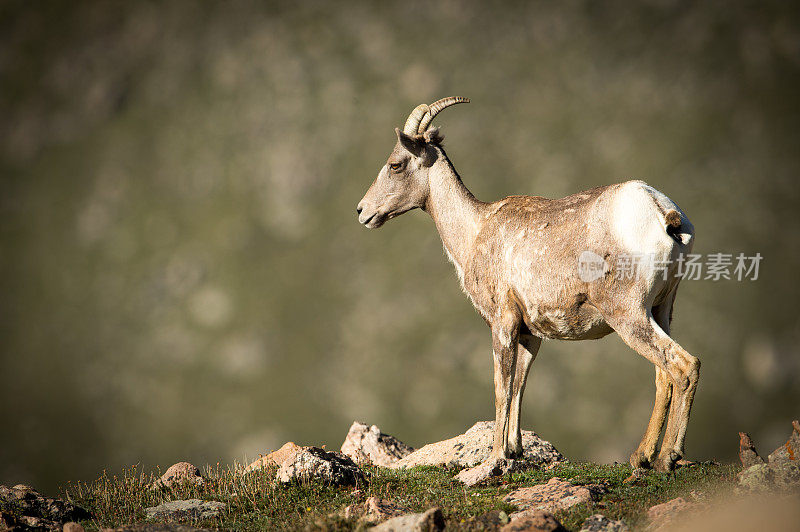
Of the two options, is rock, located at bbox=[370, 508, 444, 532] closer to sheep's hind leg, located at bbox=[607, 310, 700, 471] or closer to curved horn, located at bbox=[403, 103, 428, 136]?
sheep's hind leg, located at bbox=[607, 310, 700, 471]

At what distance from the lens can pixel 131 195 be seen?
130 meters

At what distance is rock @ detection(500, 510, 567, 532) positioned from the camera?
869cm

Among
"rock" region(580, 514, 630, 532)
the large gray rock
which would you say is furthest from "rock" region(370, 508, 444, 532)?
the large gray rock

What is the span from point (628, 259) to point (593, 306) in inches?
38.7

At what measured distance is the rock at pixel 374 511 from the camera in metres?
9.75

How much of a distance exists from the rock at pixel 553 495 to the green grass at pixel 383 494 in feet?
0.51

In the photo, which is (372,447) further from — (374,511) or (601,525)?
(601,525)

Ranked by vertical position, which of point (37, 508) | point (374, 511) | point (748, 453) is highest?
point (37, 508)

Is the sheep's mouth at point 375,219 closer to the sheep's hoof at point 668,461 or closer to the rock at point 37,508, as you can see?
the sheep's hoof at point 668,461

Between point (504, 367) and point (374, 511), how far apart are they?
3542mm

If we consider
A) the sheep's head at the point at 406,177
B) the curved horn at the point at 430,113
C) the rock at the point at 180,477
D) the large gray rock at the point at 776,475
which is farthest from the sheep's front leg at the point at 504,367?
the rock at the point at 180,477

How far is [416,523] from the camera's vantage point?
350 inches

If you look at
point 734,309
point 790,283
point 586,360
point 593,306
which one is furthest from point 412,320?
point 593,306

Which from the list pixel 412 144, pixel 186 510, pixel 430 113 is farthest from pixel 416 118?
pixel 186 510
